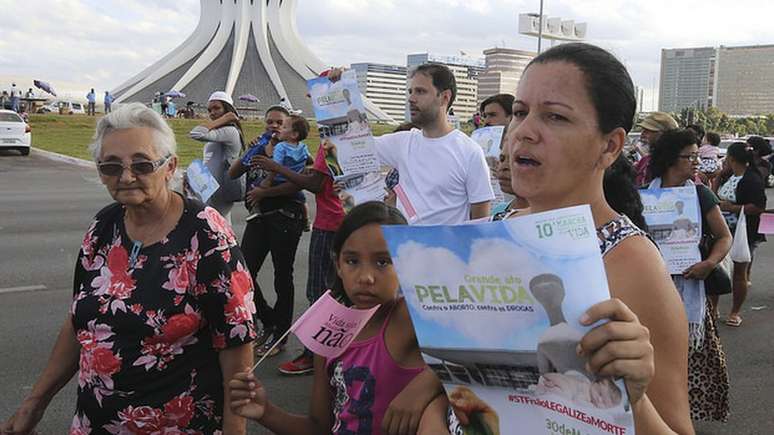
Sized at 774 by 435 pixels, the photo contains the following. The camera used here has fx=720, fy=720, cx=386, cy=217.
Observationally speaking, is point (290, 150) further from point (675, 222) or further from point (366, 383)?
point (366, 383)

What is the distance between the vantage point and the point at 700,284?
441cm

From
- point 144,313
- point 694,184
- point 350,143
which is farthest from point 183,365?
point 694,184

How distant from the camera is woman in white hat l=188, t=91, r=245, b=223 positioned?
6.02 meters

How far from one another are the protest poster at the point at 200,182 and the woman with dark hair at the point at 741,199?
480 cm

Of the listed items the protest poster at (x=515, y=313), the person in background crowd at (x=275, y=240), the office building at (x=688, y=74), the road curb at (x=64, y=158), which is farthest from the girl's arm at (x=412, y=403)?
the office building at (x=688, y=74)

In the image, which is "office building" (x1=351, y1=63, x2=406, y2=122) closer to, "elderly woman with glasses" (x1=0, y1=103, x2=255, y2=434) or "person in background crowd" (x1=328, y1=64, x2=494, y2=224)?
"person in background crowd" (x1=328, y1=64, x2=494, y2=224)

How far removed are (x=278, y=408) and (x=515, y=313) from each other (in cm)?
123

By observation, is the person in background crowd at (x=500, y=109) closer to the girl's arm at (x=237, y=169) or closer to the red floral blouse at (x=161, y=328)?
the girl's arm at (x=237, y=169)

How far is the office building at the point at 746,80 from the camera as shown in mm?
122325

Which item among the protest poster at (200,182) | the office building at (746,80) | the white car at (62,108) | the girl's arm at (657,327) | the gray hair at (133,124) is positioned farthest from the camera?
the office building at (746,80)

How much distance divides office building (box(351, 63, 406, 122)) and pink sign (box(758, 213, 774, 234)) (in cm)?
10421

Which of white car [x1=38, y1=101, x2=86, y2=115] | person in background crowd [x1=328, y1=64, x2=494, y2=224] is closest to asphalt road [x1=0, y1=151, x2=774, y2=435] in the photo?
person in background crowd [x1=328, y1=64, x2=494, y2=224]

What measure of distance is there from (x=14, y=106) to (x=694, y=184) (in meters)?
40.0

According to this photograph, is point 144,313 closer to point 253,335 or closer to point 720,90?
point 253,335
